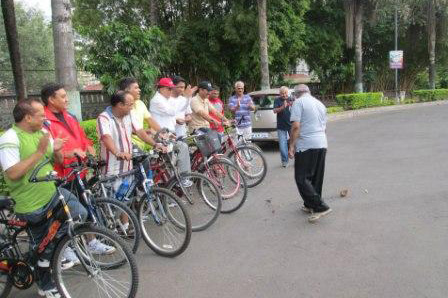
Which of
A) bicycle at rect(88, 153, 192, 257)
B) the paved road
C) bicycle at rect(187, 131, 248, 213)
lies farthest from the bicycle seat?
bicycle at rect(187, 131, 248, 213)

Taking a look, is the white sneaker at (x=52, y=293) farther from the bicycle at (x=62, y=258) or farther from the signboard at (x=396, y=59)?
the signboard at (x=396, y=59)

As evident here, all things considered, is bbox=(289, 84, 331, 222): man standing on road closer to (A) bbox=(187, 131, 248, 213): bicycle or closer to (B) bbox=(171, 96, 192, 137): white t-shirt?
(A) bbox=(187, 131, 248, 213): bicycle

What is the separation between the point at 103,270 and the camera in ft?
13.2

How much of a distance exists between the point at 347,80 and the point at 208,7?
1207 centimetres

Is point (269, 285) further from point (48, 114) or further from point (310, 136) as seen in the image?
point (48, 114)

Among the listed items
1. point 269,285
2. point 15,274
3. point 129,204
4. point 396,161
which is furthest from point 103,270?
point 396,161

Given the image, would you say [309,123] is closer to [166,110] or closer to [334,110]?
[166,110]

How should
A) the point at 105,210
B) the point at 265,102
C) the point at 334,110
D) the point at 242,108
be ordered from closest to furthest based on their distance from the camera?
the point at 105,210 < the point at 242,108 < the point at 265,102 < the point at 334,110

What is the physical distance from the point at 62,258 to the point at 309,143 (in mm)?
3297

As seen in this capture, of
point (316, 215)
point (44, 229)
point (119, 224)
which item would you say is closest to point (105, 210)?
point (119, 224)

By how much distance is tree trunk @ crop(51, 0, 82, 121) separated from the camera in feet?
25.2

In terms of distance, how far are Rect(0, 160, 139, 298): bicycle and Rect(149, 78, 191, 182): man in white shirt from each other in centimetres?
248

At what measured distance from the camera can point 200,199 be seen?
18.5ft

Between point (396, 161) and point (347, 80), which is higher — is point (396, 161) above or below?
below
